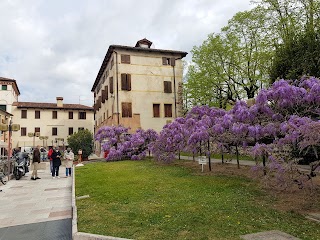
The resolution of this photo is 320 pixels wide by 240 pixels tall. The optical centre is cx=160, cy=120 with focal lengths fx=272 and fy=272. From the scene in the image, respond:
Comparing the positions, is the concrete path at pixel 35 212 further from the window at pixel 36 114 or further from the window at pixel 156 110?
the window at pixel 36 114

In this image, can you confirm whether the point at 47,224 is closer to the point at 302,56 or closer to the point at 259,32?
the point at 302,56

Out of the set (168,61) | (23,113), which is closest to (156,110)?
(168,61)

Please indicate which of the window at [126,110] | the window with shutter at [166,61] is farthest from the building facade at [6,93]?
the window with shutter at [166,61]

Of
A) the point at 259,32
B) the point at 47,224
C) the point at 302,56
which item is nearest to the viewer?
the point at 47,224

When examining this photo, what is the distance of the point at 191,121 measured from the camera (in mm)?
13453

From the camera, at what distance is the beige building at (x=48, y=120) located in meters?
46.9

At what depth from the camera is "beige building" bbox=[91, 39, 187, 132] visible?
1126 inches

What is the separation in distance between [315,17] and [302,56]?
6457mm

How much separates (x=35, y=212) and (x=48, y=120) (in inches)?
1738

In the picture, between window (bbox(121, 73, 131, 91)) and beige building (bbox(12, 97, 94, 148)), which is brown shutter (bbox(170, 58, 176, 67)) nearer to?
window (bbox(121, 73, 131, 91))

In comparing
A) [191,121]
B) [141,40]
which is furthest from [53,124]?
[191,121]

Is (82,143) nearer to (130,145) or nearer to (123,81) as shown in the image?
(123,81)

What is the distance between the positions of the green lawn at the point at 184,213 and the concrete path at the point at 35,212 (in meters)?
0.55

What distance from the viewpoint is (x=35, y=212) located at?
26.1 feet
